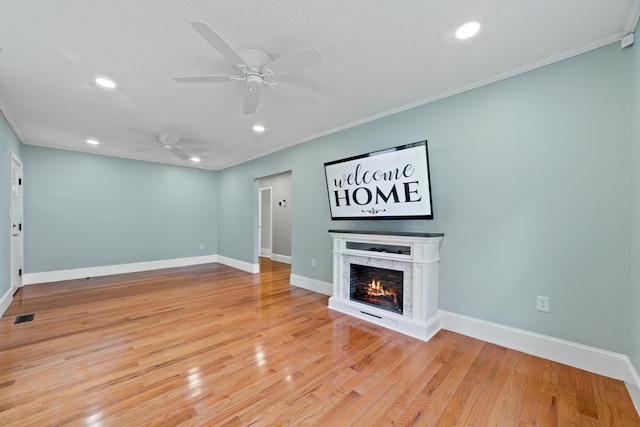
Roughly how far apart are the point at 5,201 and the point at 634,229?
6.38 metres

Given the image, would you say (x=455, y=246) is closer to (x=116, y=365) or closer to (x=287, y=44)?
(x=287, y=44)

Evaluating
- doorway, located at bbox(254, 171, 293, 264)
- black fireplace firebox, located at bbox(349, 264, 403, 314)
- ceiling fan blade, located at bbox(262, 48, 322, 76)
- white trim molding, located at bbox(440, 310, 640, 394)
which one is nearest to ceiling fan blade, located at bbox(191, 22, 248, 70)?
ceiling fan blade, located at bbox(262, 48, 322, 76)

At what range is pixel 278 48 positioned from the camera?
80.4 inches

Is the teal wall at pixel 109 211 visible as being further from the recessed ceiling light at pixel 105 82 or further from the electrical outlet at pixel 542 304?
the electrical outlet at pixel 542 304

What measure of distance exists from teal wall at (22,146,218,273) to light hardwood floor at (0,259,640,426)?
6.84 feet

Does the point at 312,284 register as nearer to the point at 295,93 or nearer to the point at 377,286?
the point at 377,286

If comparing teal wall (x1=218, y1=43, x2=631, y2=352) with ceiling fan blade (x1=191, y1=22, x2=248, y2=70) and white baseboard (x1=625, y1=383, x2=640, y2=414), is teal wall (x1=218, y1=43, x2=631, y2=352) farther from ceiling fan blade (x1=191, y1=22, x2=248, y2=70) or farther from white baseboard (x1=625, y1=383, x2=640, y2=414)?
ceiling fan blade (x1=191, y1=22, x2=248, y2=70)

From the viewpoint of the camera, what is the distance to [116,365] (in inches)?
84.7

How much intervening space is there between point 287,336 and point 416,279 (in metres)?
1.44

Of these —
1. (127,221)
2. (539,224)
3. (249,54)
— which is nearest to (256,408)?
(249,54)

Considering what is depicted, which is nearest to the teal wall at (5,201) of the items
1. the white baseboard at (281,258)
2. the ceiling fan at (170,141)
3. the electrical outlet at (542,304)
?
the ceiling fan at (170,141)

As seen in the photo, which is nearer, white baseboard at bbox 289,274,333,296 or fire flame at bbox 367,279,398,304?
fire flame at bbox 367,279,398,304

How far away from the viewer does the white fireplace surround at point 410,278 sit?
2.68 metres

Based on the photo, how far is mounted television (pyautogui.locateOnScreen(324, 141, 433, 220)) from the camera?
280 cm
